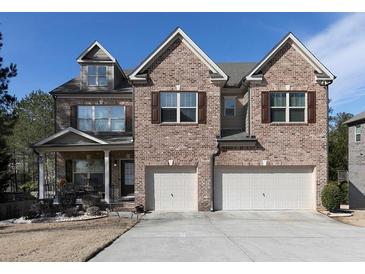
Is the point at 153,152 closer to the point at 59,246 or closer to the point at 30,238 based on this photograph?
the point at 30,238

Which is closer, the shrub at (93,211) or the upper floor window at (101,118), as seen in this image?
the shrub at (93,211)

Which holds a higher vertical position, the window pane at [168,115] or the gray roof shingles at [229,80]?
the gray roof shingles at [229,80]

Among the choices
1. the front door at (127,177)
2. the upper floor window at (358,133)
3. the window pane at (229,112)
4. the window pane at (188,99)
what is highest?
the window pane at (188,99)

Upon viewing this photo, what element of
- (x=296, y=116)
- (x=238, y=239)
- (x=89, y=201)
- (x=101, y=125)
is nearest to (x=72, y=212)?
(x=89, y=201)

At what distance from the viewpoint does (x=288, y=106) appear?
64.7 ft

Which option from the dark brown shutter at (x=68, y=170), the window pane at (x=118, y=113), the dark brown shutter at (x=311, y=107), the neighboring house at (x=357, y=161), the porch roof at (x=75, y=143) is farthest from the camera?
the neighboring house at (x=357, y=161)

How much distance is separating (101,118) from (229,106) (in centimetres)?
726

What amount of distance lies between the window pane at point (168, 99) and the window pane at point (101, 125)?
516cm

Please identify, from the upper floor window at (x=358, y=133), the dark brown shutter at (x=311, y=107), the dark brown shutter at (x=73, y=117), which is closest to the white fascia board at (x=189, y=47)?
the dark brown shutter at (x=311, y=107)

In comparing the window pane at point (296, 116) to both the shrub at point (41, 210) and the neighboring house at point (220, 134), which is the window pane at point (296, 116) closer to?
the neighboring house at point (220, 134)

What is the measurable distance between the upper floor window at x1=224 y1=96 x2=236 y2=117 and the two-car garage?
12.0 feet

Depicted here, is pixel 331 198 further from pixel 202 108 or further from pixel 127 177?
pixel 127 177

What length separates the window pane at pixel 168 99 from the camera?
19734 millimetres

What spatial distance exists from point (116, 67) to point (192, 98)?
688cm
